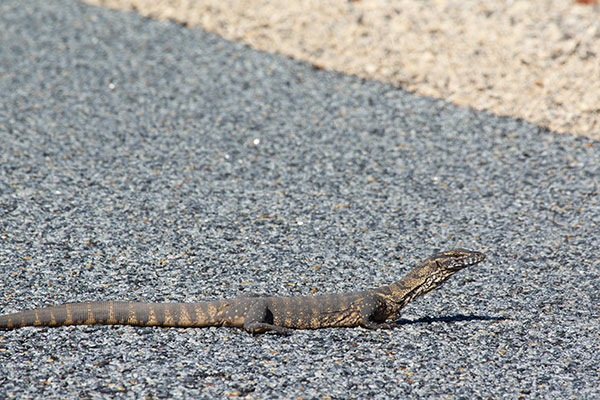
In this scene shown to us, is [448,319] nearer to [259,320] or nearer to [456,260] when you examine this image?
[456,260]

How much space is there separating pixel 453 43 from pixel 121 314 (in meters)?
8.99

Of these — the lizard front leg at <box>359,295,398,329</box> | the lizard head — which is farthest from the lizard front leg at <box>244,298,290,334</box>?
the lizard head

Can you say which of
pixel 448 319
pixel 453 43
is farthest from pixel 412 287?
pixel 453 43

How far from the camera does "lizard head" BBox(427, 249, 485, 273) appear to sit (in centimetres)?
705

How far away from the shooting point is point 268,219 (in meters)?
9.12

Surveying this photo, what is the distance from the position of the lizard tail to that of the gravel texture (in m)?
0.09

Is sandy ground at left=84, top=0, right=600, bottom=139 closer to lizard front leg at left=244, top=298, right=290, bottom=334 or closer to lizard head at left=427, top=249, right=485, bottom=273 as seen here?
lizard head at left=427, top=249, right=485, bottom=273

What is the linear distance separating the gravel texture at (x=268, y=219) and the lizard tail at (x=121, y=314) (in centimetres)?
9

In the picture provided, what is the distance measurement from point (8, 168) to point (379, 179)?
5014 mm

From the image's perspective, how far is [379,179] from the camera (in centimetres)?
1031

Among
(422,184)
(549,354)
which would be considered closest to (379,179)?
(422,184)

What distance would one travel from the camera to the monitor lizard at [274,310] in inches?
257

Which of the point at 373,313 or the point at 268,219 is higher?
the point at 268,219

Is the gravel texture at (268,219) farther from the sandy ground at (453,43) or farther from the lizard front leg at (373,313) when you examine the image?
the sandy ground at (453,43)
